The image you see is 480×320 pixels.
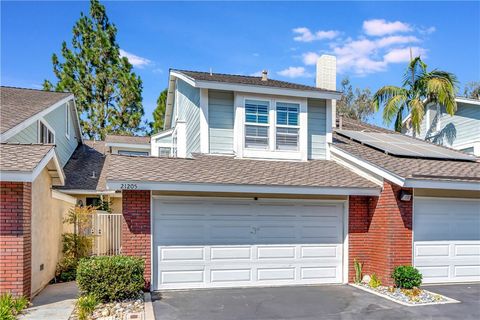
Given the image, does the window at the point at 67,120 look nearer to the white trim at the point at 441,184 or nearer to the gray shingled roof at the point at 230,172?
the gray shingled roof at the point at 230,172

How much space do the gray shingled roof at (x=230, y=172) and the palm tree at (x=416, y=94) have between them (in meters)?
9.98

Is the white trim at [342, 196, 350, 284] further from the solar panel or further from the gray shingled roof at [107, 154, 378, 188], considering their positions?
the solar panel

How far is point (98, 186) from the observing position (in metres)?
14.8

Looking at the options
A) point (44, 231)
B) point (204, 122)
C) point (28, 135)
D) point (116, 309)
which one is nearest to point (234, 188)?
point (204, 122)

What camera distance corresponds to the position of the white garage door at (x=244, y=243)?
934 centimetres

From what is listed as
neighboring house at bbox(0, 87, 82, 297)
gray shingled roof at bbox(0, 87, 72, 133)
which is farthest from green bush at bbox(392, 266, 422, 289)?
gray shingled roof at bbox(0, 87, 72, 133)

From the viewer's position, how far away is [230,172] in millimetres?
9977

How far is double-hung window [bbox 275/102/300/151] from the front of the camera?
1191cm

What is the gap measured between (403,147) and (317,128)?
284 centimetres

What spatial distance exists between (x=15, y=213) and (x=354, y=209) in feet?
26.6

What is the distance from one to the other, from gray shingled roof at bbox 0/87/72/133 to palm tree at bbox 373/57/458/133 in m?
15.8

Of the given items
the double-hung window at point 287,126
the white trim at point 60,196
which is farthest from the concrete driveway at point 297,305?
the white trim at point 60,196

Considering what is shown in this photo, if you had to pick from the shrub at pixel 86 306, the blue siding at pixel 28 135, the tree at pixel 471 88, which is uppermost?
the tree at pixel 471 88

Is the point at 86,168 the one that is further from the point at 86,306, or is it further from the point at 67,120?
the point at 86,306
